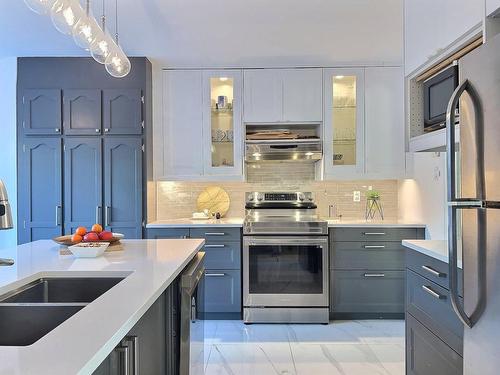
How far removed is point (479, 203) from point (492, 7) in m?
0.81

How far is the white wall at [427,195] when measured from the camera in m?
3.02

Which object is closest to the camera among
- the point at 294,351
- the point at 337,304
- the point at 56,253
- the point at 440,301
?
the point at 440,301

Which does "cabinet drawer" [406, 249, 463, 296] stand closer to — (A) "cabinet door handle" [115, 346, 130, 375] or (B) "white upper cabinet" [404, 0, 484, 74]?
(B) "white upper cabinet" [404, 0, 484, 74]

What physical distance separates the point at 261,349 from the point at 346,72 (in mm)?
2679

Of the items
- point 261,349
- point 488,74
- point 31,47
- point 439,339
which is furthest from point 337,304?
point 31,47

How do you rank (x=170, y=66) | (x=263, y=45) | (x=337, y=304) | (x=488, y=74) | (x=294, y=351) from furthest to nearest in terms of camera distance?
(x=170, y=66) < (x=337, y=304) < (x=263, y=45) < (x=294, y=351) < (x=488, y=74)

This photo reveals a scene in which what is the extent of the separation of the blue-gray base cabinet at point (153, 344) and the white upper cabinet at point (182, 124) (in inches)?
84.0

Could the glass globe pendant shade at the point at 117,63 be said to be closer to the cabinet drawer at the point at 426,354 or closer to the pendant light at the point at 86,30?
the pendant light at the point at 86,30

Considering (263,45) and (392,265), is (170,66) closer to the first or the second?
(263,45)

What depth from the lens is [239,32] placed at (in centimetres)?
290

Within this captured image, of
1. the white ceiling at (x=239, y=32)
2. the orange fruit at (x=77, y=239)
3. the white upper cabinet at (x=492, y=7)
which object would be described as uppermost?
the white ceiling at (x=239, y=32)

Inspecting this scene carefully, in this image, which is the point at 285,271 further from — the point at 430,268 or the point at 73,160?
the point at 73,160

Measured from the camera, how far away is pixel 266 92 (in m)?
3.69

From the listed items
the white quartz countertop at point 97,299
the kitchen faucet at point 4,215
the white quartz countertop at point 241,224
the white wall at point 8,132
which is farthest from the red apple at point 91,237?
the white wall at point 8,132
